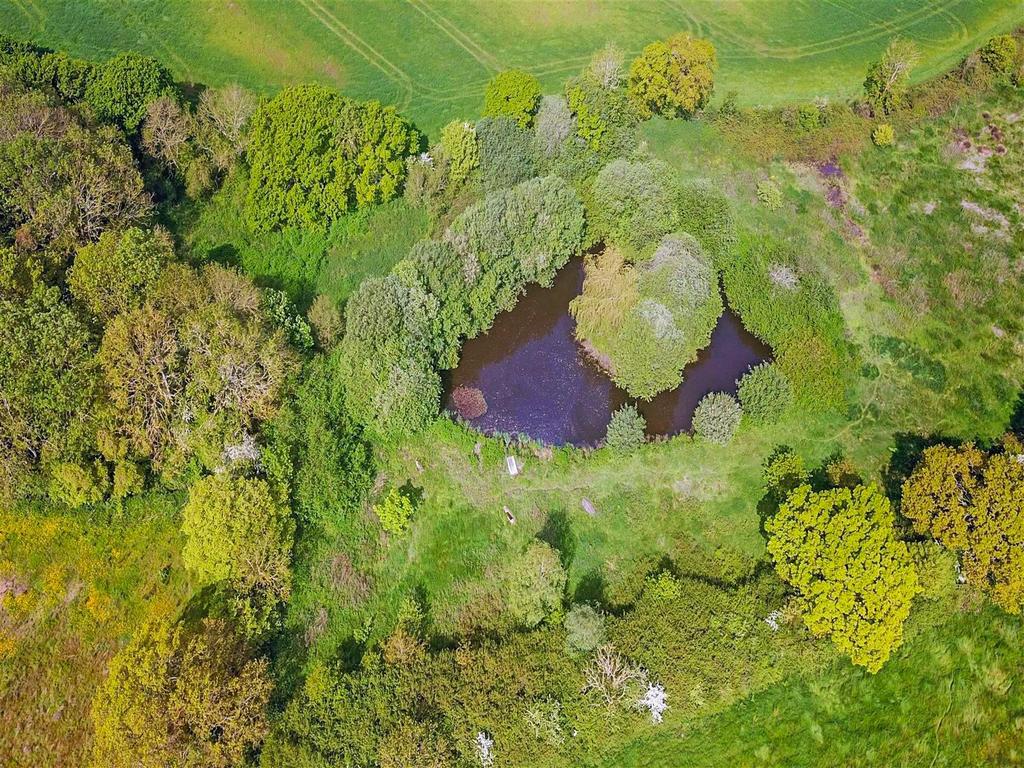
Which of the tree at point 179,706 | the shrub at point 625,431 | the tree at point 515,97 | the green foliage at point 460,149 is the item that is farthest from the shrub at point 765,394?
the tree at point 179,706

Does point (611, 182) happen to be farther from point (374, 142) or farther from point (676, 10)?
point (676, 10)

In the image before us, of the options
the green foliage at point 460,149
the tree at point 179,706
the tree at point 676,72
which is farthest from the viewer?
the tree at point 676,72

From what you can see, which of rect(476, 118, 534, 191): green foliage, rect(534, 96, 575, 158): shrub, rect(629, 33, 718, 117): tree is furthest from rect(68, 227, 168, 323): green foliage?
rect(629, 33, 718, 117): tree

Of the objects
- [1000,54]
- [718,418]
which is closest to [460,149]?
[718,418]

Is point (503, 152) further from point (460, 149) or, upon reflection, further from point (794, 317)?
point (794, 317)

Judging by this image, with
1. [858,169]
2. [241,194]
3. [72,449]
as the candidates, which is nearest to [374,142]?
[241,194]

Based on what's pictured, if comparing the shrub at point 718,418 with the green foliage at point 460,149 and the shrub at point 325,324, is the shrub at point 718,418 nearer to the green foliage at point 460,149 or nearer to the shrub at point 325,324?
the shrub at point 325,324

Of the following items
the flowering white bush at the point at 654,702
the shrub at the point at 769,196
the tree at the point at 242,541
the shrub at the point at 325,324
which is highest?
the shrub at the point at 325,324

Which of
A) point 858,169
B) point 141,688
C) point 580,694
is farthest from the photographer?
point 858,169
